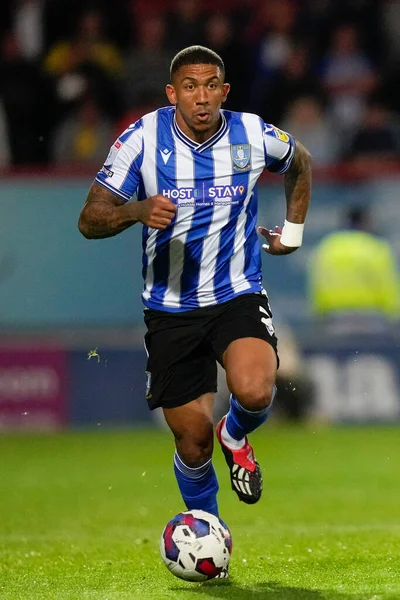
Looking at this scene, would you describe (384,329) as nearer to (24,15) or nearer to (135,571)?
(24,15)

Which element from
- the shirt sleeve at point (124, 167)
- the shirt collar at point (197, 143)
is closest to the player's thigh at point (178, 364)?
the shirt sleeve at point (124, 167)

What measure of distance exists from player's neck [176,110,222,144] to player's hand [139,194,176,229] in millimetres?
694

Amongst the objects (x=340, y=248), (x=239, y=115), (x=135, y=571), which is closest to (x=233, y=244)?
(x=239, y=115)

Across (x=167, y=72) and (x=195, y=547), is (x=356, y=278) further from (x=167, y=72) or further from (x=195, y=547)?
(x=195, y=547)

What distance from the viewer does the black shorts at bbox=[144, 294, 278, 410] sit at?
6133 millimetres

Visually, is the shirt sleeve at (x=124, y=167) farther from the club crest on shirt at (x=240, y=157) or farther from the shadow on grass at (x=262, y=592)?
the shadow on grass at (x=262, y=592)

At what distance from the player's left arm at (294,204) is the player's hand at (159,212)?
1.01 metres

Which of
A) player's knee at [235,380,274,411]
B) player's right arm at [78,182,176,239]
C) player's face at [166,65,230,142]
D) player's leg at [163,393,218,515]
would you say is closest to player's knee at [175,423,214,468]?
player's leg at [163,393,218,515]

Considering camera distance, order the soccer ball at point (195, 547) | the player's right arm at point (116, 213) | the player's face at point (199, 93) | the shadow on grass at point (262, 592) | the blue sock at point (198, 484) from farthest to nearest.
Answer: the blue sock at point (198, 484)
the player's face at point (199, 93)
the soccer ball at point (195, 547)
the player's right arm at point (116, 213)
the shadow on grass at point (262, 592)

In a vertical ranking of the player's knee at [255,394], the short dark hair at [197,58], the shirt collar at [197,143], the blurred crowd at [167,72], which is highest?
the blurred crowd at [167,72]

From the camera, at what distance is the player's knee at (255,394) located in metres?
5.87

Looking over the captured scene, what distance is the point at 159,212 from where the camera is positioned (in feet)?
17.9

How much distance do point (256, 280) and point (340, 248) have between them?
6911mm

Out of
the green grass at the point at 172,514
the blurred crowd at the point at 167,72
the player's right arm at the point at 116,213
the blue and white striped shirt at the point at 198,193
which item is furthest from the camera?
the blurred crowd at the point at 167,72
